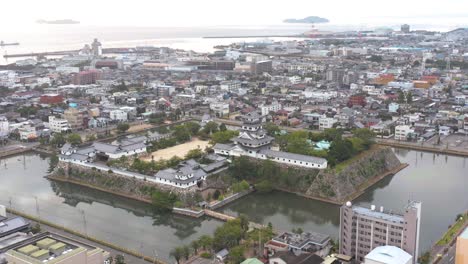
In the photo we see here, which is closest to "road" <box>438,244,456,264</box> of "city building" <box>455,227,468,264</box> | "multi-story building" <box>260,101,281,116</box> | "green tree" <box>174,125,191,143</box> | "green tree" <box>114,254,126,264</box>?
"city building" <box>455,227,468,264</box>

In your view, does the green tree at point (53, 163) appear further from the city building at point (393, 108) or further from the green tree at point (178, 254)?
the city building at point (393, 108)

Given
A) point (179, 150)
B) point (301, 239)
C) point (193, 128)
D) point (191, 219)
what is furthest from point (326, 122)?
point (301, 239)

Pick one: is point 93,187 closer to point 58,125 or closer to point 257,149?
point 257,149

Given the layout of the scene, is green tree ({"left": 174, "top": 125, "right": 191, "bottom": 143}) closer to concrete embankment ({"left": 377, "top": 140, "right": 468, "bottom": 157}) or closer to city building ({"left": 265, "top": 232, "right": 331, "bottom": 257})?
concrete embankment ({"left": 377, "top": 140, "right": 468, "bottom": 157})

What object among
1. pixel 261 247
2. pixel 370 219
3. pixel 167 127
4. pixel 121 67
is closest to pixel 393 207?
pixel 370 219

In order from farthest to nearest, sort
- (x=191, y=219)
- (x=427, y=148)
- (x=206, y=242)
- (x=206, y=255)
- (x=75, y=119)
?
(x=75, y=119)
(x=427, y=148)
(x=191, y=219)
(x=206, y=242)
(x=206, y=255)

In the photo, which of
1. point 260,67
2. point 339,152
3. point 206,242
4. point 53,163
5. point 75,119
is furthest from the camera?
point 260,67
